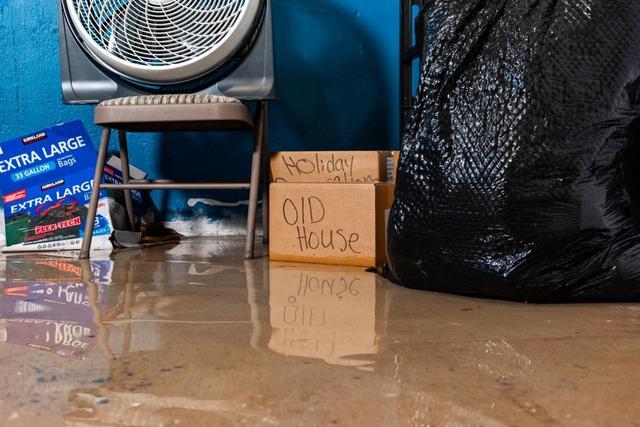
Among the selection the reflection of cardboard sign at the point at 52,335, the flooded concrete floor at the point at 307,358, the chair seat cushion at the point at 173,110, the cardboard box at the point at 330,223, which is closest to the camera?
the flooded concrete floor at the point at 307,358

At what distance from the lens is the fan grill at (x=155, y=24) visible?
1623 millimetres

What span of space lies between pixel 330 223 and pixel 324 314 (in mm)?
550

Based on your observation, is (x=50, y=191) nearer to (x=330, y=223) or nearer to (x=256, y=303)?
(x=330, y=223)

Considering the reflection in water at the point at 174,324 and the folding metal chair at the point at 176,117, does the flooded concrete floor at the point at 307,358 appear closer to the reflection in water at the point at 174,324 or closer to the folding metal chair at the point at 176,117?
the reflection in water at the point at 174,324

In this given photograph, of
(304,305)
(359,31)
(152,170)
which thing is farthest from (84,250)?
(359,31)

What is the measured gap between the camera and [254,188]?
1668mm

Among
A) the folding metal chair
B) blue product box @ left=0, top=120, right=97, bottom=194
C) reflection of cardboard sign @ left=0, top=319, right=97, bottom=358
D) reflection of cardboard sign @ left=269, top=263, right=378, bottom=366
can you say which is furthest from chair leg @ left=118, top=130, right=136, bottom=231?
reflection of cardboard sign @ left=0, top=319, right=97, bottom=358

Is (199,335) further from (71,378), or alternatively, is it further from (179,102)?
(179,102)

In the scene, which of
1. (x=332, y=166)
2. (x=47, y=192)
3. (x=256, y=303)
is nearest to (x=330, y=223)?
(x=332, y=166)

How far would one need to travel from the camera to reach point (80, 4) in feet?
5.34

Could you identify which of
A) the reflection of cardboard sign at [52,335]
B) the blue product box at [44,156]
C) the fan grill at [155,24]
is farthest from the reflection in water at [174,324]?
the fan grill at [155,24]

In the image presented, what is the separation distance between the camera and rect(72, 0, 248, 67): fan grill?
1.62m

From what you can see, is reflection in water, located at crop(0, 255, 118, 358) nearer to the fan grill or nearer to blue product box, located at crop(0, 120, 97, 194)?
blue product box, located at crop(0, 120, 97, 194)

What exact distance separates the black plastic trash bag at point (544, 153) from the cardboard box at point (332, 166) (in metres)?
0.52
